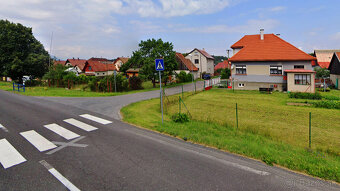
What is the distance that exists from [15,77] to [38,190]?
43.5m

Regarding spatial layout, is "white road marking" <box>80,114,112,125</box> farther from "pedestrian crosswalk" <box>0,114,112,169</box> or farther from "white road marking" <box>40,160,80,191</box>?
"white road marking" <box>40,160,80,191</box>

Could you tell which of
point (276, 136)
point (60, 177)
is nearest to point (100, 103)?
point (60, 177)

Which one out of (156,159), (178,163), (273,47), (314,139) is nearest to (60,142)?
(156,159)

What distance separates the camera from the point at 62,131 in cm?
866

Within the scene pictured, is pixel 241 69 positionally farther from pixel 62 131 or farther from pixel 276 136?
pixel 62 131

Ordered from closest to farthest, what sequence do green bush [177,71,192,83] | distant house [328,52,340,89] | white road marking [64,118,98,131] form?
white road marking [64,118,98,131] < distant house [328,52,340,89] < green bush [177,71,192,83]

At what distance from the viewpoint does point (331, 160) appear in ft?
20.7

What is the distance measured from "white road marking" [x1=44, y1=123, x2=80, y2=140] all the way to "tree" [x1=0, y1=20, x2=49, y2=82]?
34.4m

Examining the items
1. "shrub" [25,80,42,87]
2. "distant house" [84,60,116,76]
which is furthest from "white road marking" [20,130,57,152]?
"distant house" [84,60,116,76]

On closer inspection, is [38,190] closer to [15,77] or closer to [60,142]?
[60,142]

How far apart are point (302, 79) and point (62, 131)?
1006 inches

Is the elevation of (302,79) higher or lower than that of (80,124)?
higher

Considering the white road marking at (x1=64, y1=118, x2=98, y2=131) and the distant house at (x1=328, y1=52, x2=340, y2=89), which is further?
the distant house at (x1=328, y1=52, x2=340, y2=89)

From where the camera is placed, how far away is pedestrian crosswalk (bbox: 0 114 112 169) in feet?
19.5
